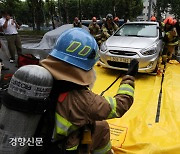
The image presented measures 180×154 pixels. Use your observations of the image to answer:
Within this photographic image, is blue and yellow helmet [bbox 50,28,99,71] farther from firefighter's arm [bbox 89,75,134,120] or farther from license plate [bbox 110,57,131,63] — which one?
license plate [bbox 110,57,131,63]

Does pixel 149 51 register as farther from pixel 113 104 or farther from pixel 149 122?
pixel 113 104

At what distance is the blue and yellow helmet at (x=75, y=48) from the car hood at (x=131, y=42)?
4.02m

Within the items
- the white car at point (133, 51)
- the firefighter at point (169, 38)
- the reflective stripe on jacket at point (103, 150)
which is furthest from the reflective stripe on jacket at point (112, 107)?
the firefighter at point (169, 38)

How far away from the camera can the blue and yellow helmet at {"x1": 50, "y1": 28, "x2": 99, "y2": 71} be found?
1.57 meters

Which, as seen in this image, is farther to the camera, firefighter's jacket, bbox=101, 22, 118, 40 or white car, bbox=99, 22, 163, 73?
firefighter's jacket, bbox=101, 22, 118, 40

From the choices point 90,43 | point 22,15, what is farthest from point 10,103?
point 22,15

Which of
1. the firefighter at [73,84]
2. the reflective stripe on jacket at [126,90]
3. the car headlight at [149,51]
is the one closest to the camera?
the firefighter at [73,84]

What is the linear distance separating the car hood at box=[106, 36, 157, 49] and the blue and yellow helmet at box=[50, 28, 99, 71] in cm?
402

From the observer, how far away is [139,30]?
6609 millimetres

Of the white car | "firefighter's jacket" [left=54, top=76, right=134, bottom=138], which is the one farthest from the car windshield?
"firefighter's jacket" [left=54, top=76, right=134, bottom=138]

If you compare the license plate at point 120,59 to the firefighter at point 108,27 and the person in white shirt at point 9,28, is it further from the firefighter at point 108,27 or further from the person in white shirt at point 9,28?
the person in white shirt at point 9,28

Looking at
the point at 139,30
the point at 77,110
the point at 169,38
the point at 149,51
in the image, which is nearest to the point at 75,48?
the point at 77,110

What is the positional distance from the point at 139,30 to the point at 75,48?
537cm

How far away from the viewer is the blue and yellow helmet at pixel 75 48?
1568mm
